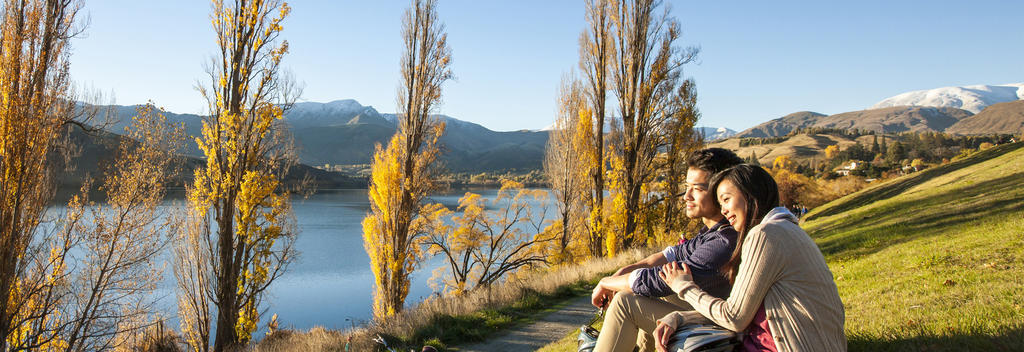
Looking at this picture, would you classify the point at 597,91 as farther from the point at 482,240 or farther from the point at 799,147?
the point at 799,147

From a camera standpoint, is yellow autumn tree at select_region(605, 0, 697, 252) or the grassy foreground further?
yellow autumn tree at select_region(605, 0, 697, 252)

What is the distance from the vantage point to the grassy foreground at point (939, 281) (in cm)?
306

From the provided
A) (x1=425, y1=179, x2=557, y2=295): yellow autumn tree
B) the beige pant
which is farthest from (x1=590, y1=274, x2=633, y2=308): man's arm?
(x1=425, y1=179, x2=557, y2=295): yellow autumn tree

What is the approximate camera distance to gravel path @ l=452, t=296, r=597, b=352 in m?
6.60

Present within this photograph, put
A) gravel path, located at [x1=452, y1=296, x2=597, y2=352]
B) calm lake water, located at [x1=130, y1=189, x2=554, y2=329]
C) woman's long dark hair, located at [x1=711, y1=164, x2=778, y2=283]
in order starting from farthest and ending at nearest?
calm lake water, located at [x1=130, y1=189, x2=554, y2=329], gravel path, located at [x1=452, y1=296, x2=597, y2=352], woman's long dark hair, located at [x1=711, y1=164, x2=778, y2=283]

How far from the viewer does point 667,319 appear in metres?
2.63

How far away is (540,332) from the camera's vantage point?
7078 mm

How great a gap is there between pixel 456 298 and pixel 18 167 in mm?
7800

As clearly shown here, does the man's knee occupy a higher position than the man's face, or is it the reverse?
the man's face

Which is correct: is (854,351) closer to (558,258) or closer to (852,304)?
(852,304)

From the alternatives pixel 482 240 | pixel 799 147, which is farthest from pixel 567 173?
pixel 799 147

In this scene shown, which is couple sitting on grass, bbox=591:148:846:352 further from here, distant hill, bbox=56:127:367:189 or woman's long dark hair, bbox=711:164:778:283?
distant hill, bbox=56:127:367:189

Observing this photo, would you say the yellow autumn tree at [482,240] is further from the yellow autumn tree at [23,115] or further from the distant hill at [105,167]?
the yellow autumn tree at [23,115]

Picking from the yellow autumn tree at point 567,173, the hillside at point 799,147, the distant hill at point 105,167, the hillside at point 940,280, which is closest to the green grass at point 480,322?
the hillside at point 940,280
